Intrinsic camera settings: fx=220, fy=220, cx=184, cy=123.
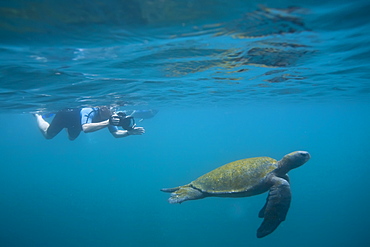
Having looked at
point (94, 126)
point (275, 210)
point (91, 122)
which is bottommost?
point (275, 210)

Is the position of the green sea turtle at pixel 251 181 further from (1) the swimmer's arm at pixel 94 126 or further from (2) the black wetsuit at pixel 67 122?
(2) the black wetsuit at pixel 67 122

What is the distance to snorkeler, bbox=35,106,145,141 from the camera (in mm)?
9781

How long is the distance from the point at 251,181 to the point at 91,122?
820 cm

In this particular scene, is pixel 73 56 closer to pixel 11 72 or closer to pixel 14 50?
Answer: pixel 14 50

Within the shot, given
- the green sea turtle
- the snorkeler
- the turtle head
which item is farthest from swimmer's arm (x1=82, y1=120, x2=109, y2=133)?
the turtle head

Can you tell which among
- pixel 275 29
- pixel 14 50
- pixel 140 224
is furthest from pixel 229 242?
pixel 14 50

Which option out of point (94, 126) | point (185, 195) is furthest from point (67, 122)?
point (185, 195)

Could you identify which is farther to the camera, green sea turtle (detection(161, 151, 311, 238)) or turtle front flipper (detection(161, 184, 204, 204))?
turtle front flipper (detection(161, 184, 204, 204))

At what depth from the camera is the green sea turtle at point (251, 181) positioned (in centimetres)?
607

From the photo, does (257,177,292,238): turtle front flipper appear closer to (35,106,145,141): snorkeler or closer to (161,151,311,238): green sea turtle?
(161,151,311,238): green sea turtle

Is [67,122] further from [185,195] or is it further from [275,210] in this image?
[275,210]

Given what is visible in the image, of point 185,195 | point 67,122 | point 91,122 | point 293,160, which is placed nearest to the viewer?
point 293,160

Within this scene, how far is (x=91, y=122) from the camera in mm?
11078

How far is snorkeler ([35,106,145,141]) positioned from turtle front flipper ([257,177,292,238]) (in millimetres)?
6116
